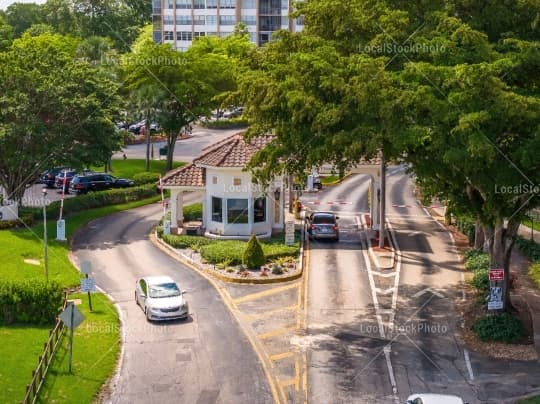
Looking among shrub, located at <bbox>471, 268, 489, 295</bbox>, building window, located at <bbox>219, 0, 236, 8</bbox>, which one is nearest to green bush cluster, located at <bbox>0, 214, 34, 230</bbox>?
shrub, located at <bbox>471, 268, 489, 295</bbox>

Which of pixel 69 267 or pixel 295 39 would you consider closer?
pixel 295 39

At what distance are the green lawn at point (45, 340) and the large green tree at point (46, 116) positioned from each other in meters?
6.84

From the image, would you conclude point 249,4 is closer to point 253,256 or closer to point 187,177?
point 187,177

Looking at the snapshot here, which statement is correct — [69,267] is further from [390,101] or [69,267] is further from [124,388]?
[390,101]

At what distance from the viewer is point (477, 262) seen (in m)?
44.9

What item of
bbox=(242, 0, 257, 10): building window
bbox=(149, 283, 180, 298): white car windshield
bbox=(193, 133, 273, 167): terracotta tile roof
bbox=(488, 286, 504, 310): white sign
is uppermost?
bbox=(242, 0, 257, 10): building window

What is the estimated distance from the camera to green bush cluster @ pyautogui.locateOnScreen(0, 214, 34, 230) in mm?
52094

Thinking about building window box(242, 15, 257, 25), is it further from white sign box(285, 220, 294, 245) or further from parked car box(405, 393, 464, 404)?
parked car box(405, 393, 464, 404)

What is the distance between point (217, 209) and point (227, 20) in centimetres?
8597

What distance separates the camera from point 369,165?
5131 cm

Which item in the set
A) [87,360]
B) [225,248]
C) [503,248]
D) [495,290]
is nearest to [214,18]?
[225,248]

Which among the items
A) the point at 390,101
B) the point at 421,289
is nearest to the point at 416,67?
the point at 390,101

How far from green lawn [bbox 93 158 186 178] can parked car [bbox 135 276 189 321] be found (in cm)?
3670

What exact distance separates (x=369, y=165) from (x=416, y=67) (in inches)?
782
